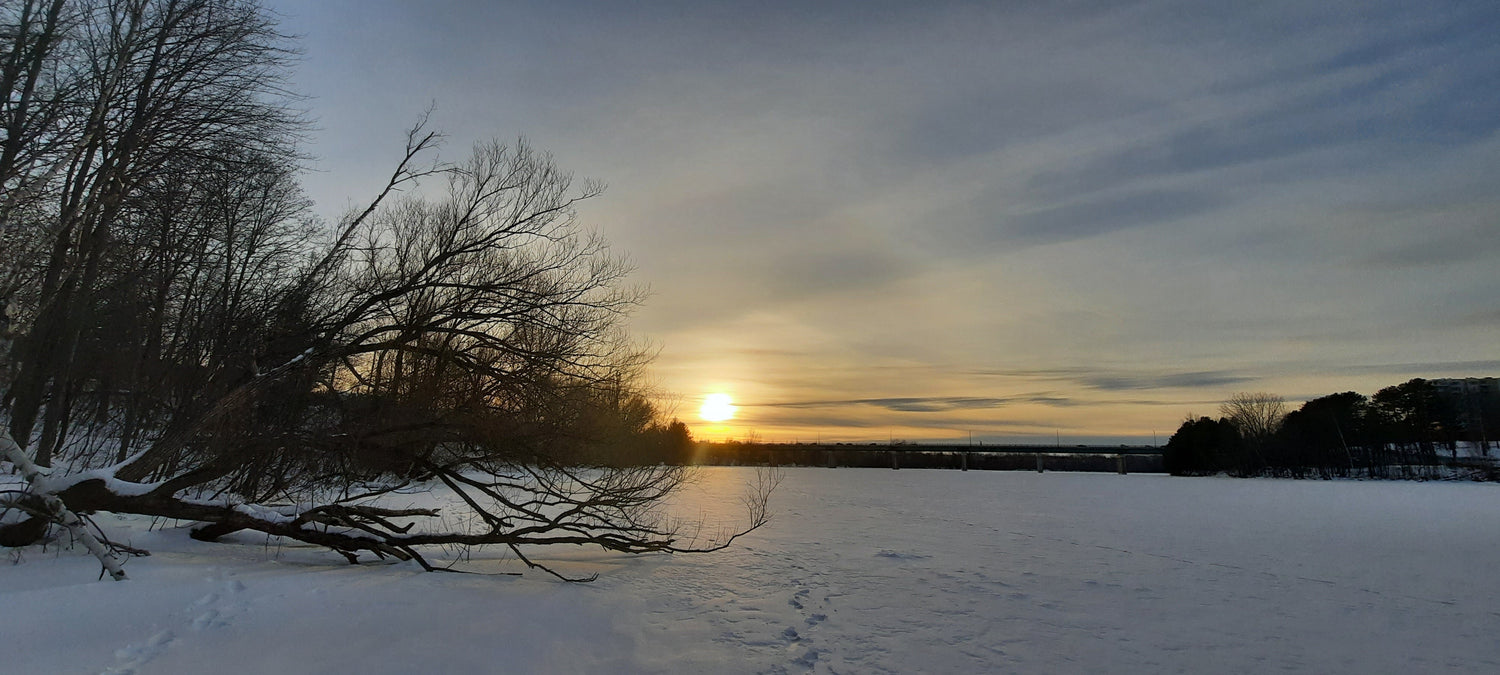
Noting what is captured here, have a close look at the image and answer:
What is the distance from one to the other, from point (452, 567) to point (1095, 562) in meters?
10.9

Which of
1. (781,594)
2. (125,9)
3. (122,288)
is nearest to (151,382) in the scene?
(122,288)

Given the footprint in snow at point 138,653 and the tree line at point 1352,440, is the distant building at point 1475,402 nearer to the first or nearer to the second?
the tree line at point 1352,440

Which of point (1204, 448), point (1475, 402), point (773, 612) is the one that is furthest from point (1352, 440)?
point (773, 612)

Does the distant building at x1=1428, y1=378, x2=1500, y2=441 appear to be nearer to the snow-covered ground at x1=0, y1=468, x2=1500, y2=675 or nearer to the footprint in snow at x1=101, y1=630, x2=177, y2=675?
the snow-covered ground at x1=0, y1=468, x2=1500, y2=675

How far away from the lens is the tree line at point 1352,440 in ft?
195

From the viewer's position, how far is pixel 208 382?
11.5 metres

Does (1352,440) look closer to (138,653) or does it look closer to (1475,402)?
(1475,402)

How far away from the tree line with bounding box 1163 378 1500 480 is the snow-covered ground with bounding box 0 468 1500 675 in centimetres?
5615

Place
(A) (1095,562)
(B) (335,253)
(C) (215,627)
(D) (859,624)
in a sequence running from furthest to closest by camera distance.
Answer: (A) (1095,562), (B) (335,253), (D) (859,624), (C) (215,627)

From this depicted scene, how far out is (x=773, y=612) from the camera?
874cm

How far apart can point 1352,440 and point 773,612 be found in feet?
241

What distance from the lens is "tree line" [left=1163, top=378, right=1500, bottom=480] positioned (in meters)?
59.5

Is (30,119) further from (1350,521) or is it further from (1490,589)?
(1350,521)

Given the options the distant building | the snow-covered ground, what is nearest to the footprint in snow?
the snow-covered ground
